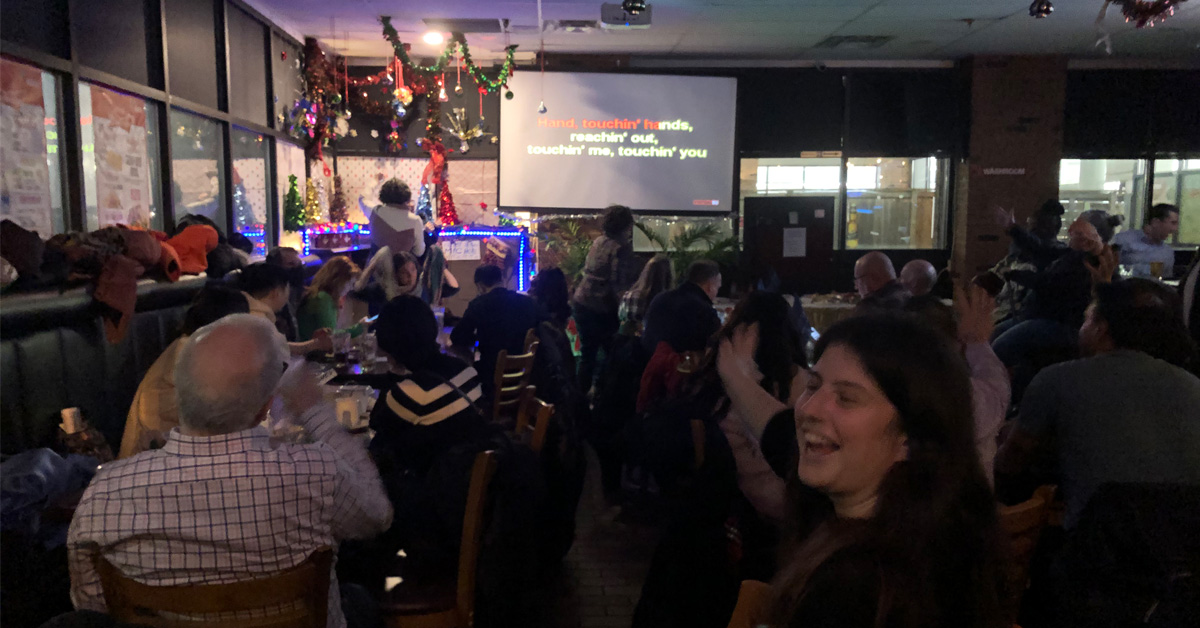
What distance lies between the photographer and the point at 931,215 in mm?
9352

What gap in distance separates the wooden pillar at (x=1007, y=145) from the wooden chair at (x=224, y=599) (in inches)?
341

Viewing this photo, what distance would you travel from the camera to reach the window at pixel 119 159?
423cm

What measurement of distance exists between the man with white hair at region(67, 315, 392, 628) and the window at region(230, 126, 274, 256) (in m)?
5.12

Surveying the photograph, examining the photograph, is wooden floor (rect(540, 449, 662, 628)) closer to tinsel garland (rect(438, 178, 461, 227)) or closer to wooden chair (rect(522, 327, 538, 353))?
wooden chair (rect(522, 327, 538, 353))

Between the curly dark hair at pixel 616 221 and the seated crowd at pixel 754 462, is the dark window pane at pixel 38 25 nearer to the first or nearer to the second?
the seated crowd at pixel 754 462

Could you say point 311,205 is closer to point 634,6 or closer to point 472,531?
point 634,6

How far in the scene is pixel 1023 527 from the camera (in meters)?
1.85

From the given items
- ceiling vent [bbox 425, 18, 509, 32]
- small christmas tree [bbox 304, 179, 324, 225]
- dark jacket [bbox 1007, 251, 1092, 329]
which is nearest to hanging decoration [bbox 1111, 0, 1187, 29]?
dark jacket [bbox 1007, 251, 1092, 329]

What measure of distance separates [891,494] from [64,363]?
3.24 meters

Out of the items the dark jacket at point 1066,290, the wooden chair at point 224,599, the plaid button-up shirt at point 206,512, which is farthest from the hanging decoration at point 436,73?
the wooden chair at point 224,599

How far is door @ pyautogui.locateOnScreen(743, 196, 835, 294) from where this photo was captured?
8812 mm

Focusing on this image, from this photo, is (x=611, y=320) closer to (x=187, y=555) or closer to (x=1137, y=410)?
(x=1137, y=410)

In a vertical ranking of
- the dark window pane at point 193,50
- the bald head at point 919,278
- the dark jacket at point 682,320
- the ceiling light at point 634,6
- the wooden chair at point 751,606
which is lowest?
the wooden chair at point 751,606

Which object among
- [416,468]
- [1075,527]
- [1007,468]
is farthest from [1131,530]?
[416,468]
